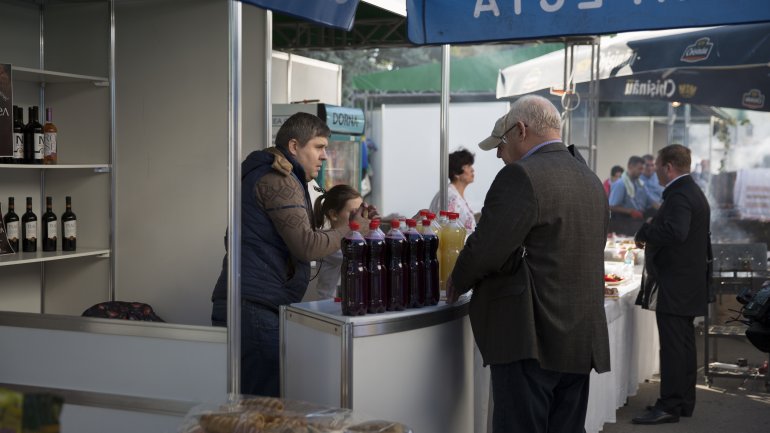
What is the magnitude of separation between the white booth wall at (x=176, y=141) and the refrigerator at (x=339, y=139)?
4.39ft

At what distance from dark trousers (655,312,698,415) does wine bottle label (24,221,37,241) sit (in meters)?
4.17

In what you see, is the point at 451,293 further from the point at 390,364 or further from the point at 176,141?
the point at 176,141

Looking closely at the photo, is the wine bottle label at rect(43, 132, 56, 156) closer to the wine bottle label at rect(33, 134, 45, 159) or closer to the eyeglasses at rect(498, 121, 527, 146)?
the wine bottle label at rect(33, 134, 45, 159)

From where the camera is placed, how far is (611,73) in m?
9.31

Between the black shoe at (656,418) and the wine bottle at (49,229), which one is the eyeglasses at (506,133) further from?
the black shoe at (656,418)

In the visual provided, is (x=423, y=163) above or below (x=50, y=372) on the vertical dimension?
above

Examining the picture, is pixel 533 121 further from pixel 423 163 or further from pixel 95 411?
pixel 423 163

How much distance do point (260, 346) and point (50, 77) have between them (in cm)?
243

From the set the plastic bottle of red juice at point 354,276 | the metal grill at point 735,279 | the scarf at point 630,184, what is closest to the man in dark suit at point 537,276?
the plastic bottle of red juice at point 354,276

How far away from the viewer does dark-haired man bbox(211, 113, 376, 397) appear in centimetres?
368

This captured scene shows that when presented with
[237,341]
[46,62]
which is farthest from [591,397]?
[46,62]

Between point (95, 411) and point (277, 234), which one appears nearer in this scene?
point (95, 411)

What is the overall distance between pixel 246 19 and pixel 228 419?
3.35 metres

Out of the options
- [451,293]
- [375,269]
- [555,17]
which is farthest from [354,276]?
[555,17]
